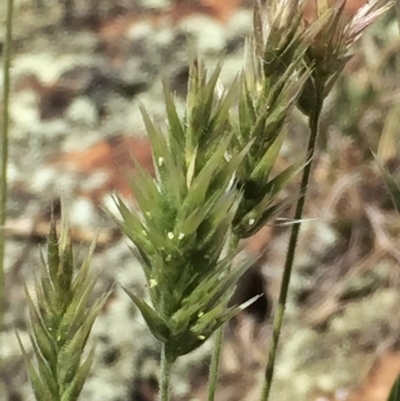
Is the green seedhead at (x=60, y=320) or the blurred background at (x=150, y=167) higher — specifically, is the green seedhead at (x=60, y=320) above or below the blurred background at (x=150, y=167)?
above

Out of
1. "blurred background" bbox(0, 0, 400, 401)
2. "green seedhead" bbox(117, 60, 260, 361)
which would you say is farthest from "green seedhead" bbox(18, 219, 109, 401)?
"blurred background" bbox(0, 0, 400, 401)

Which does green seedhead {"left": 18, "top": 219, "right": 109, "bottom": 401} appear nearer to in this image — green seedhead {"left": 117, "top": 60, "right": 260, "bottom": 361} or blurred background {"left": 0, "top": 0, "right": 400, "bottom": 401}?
green seedhead {"left": 117, "top": 60, "right": 260, "bottom": 361}

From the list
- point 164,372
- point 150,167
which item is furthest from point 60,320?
point 150,167

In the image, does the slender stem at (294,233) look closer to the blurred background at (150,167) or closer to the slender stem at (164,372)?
the slender stem at (164,372)

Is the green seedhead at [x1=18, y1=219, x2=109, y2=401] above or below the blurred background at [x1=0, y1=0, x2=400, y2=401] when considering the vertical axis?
above

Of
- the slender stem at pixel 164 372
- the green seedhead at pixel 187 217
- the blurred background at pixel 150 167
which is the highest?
the green seedhead at pixel 187 217

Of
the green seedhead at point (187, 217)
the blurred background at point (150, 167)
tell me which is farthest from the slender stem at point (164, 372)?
the blurred background at point (150, 167)

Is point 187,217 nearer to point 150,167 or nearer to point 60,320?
point 60,320

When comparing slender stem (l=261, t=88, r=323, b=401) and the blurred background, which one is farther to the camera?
the blurred background

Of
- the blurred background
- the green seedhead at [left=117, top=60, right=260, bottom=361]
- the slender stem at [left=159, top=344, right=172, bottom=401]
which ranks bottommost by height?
the blurred background
